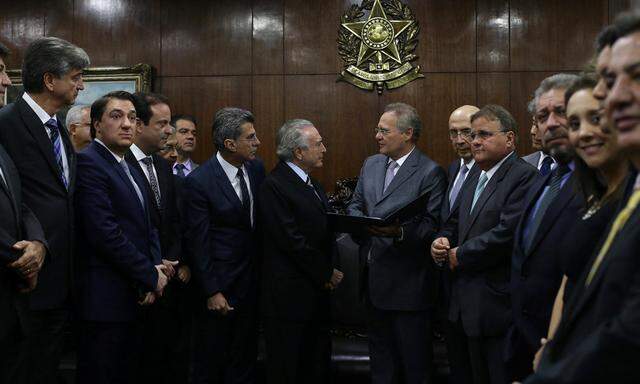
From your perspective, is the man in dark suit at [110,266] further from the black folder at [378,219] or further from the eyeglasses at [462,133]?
the eyeglasses at [462,133]

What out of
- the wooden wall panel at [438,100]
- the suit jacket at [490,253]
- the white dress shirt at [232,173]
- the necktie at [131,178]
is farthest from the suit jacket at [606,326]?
the wooden wall panel at [438,100]

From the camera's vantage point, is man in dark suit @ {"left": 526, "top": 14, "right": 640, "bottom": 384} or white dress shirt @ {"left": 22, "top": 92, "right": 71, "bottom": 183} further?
white dress shirt @ {"left": 22, "top": 92, "right": 71, "bottom": 183}

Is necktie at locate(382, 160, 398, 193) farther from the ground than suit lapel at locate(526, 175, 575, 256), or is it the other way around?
necktie at locate(382, 160, 398, 193)

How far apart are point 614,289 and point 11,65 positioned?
7164 mm

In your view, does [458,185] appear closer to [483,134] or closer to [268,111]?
[483,134]

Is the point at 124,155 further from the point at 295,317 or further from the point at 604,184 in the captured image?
the point at 604,184

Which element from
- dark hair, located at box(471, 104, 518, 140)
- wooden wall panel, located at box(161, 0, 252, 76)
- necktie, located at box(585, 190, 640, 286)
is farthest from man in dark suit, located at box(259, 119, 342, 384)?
wooden wall panel, located at box(161, 0, 252, 76)

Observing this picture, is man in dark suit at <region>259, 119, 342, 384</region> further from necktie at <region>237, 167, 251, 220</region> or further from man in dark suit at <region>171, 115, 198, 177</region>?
man in dark suit at <region>171, 115, 198, 177</region>

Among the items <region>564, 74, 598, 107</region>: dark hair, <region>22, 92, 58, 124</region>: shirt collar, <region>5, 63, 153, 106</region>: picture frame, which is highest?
<region>5, 63, 153, 106</region>: picture frame

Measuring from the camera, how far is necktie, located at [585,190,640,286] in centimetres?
144

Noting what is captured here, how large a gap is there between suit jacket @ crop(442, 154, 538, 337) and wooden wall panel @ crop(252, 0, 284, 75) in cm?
395

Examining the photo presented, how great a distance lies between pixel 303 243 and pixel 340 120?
315 cm

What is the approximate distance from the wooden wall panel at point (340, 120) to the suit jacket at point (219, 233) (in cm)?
292

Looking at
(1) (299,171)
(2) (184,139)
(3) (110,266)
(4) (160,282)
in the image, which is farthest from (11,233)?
(2) (184,139)
